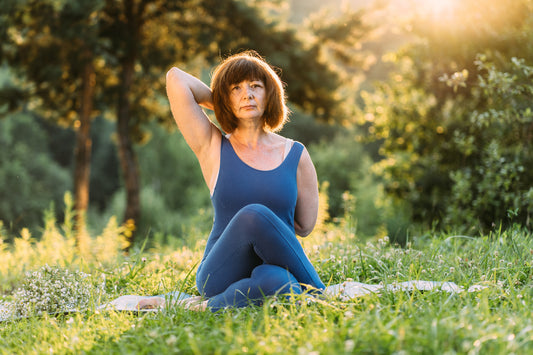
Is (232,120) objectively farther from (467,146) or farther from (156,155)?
(156,155)

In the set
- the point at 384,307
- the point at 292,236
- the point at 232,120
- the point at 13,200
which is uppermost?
the point at 232,120

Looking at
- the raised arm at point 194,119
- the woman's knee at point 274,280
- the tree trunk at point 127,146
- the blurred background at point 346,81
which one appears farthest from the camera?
the tree trunk at point 127,146

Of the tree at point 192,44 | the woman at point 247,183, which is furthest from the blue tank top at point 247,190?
the tree at point 192,44

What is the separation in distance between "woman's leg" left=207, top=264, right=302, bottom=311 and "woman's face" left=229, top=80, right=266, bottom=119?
943 millimetres

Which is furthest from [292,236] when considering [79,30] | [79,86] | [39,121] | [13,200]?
[39,121]

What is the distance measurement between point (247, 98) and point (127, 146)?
7425 mm

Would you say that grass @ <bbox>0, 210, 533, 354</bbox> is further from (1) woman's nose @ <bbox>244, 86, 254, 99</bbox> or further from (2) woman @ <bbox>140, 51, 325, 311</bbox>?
(1) woman's nose @ <bbox>244, 86, 254, 99</bbox>

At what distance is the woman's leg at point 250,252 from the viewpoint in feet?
7.70

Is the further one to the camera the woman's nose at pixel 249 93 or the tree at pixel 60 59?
the tree at pixel 60 59

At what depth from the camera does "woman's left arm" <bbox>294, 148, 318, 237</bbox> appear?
2.93m

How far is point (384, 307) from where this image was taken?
6.73 ft

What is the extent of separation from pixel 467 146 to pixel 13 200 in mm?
16690

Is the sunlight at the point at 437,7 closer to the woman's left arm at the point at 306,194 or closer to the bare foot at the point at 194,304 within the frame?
the woman's left arm at the point at 306,194

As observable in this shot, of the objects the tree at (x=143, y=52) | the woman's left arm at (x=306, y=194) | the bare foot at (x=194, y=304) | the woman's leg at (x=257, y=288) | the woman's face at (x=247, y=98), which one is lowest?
the bare foot at (x=194, y=304)
